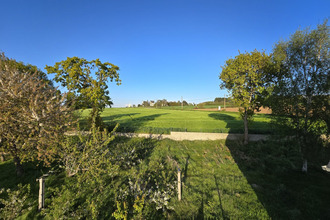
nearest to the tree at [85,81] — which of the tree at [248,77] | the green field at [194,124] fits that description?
the green field at [194,124]

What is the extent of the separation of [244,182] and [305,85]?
23.8ft

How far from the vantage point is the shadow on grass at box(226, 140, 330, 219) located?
5.56 m

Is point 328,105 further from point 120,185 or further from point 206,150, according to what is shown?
point 120,185

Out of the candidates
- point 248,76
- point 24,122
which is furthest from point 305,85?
point 24,122

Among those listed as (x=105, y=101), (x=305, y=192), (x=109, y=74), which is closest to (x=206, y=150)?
(x=305, y=192)

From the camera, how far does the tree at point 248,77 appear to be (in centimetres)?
1127

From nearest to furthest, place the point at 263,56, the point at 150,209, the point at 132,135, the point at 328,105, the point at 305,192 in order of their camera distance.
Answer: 1. the point at 150,209
2. the point at 305,192
3. the point at 328,105
4. the point at 263,56
5. the point at 132,135

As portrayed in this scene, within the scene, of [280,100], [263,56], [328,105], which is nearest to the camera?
[328,105]

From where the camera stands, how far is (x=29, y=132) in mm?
6223

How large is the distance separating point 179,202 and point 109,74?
45.4 ft

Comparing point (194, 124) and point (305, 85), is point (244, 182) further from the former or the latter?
point (194, 124)

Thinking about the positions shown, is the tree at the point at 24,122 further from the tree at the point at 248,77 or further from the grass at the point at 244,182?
the tree at the point at 248,77

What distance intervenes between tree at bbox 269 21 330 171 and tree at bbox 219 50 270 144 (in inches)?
80.2

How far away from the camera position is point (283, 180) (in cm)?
789
